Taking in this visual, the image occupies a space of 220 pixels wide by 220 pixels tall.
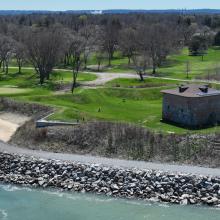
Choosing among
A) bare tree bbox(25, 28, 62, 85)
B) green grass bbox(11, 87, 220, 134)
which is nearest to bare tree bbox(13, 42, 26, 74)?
bare tree bbox(25, 28, 62, 85)

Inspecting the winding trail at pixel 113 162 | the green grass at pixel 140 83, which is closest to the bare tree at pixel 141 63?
the green grass at pixel 140 83

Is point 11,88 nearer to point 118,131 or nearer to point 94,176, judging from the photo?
point 118,131

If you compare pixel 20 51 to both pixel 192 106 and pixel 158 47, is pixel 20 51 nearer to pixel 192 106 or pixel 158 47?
pixel 158 47

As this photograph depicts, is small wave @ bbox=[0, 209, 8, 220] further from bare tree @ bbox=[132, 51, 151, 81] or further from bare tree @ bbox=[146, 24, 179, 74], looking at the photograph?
bare tree @ bbox=[146, 24, 179, 74]

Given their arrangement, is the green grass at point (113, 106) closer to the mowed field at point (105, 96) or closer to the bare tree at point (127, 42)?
the mowed field at point (105, 96)

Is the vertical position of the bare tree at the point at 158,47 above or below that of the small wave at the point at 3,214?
above
